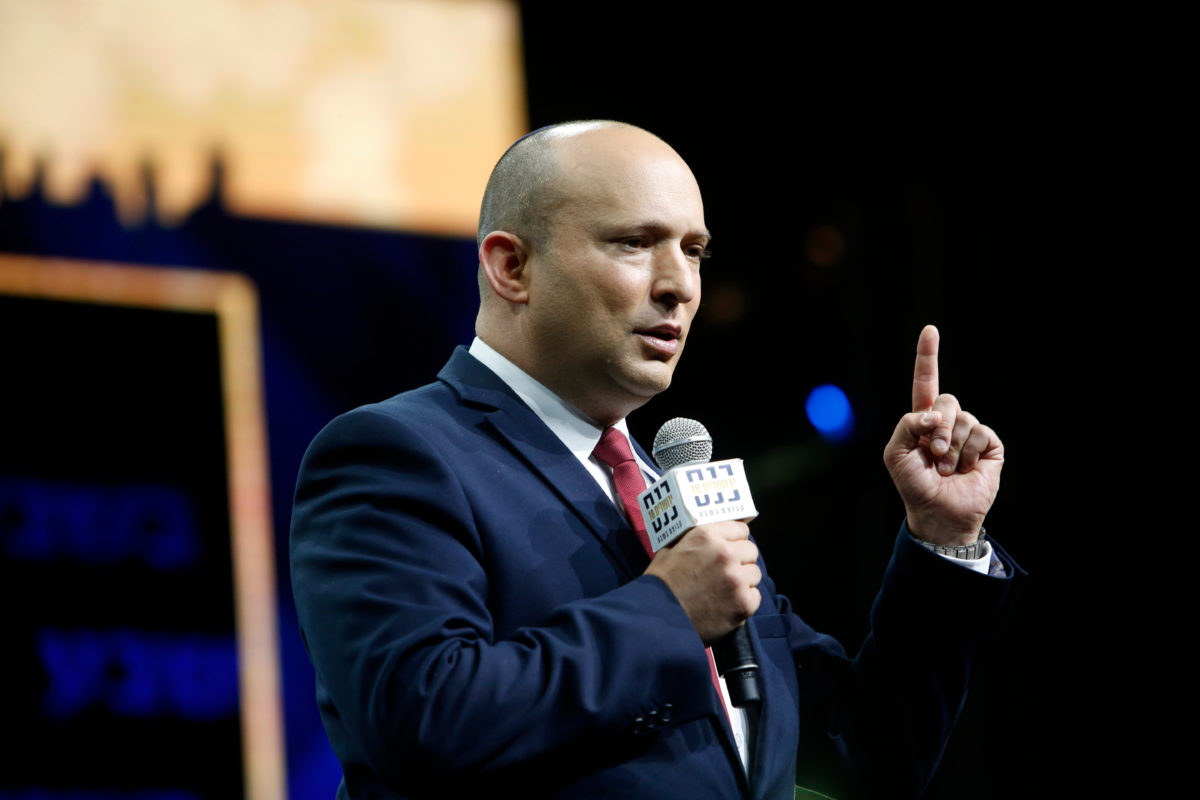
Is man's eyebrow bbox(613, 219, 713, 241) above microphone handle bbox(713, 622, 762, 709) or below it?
above

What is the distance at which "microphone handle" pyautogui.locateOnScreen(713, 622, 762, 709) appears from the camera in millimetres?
1580

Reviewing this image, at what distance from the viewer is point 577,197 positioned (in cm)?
195

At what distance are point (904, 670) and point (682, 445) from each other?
59cm

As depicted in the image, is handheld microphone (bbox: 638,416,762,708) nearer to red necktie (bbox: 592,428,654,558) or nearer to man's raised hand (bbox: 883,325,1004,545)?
red necktie (bbox: 592,428,654,558)

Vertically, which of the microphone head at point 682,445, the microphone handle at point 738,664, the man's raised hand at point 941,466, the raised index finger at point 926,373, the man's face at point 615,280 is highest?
the man's face at point 615,280

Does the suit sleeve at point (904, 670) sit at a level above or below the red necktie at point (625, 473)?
below

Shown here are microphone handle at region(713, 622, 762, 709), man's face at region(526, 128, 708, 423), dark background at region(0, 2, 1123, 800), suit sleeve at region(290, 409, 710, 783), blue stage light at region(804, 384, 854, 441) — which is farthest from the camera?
blue stage light at region(804, 384, 854, 441)

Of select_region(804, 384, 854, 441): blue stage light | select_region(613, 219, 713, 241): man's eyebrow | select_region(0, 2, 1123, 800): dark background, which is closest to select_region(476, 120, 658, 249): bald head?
select_region(613, 219, 713, 241): man's eyebrow

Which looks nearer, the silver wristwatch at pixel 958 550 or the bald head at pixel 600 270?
the bald head at pixel 600 270

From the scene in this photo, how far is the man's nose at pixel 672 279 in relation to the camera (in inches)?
74.9

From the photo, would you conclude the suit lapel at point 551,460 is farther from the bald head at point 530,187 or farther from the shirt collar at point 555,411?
the bald head at point 530,187

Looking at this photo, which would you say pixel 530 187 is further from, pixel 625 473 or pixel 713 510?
pixel 713 510

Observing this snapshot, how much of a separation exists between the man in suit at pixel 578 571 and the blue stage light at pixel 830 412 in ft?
9.13

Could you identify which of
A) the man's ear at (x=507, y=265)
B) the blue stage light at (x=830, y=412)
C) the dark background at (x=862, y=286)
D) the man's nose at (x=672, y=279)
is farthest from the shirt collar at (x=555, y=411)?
the blue stage light at (x=830, y=412)
